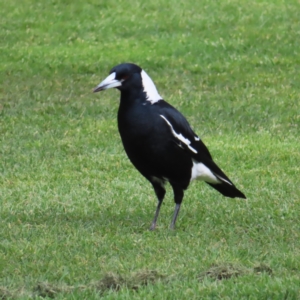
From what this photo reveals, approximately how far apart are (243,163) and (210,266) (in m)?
3.47

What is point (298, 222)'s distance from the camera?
661cm

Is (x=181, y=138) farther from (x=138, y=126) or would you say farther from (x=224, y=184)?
(x=224, y=184)

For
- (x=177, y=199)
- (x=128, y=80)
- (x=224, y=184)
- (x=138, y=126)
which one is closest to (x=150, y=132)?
(x=138, y=126)

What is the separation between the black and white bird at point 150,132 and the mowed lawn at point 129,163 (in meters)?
0.45

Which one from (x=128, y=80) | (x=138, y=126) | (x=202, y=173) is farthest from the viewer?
(x=202, y=173)

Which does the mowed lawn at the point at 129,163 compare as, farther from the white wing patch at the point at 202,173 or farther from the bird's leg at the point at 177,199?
the white wing patch at the point at 202,173

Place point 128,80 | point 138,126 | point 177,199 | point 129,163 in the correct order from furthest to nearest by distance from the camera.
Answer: point 129,163
point 177,199
point 128,80
point 138,126

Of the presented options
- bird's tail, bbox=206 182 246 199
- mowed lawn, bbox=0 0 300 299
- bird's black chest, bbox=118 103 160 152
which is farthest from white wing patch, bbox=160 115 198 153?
mowed lawn, bbox=0 0 300 299

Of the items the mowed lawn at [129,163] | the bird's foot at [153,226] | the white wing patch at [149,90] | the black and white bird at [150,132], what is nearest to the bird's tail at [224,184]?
the mowed lawn at [129,163]

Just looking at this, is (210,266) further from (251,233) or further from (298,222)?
(298,222)

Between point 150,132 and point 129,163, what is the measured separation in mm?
2596

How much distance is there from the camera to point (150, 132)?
6160 millimetres

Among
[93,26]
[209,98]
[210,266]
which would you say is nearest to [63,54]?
[93,26]

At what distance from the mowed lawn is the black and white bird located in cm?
45
